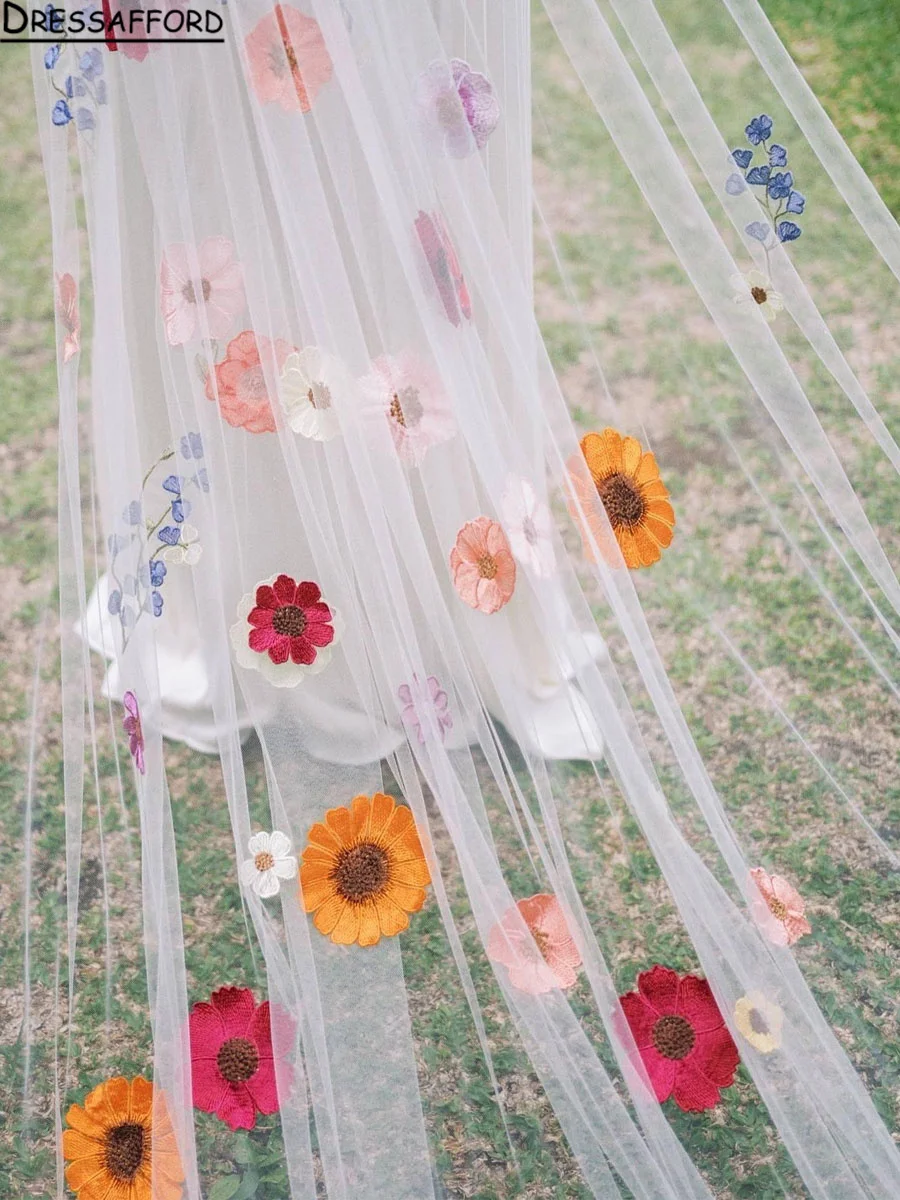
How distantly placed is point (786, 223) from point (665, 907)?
78 cm

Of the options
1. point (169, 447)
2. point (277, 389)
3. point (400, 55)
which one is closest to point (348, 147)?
point (400, 55)

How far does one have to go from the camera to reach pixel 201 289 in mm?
1035

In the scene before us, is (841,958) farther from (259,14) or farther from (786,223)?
(259,14)

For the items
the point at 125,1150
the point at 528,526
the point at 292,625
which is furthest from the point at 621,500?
the point at 125,1150

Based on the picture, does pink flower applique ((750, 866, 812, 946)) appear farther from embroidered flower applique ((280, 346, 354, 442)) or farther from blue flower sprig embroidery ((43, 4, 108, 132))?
blue flower sprig embroidery ((43, 4, 108, 132))

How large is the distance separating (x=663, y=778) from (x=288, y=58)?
75 cm

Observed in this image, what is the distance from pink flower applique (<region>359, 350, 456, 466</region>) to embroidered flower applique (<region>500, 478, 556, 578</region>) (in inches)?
3.2

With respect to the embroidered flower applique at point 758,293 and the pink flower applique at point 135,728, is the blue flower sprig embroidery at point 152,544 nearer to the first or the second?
the pink flower applique at point 135,728

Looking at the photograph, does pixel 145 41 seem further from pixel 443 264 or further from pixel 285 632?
pixel 285 632

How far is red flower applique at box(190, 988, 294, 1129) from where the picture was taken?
1.09 m

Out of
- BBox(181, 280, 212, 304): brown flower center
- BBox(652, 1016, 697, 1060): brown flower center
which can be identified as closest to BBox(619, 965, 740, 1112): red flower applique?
BBox(652, 1016, 697, 1060): brown flower center

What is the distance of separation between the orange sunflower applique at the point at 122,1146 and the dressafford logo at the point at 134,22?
2.98 ft

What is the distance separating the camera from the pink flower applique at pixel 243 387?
3.45 ft

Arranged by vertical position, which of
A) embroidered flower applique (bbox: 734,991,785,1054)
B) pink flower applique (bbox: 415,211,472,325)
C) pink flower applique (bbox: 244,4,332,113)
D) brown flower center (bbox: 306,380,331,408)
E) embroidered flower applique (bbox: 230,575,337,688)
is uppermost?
pink flower applique (bbox: 244,4,332,113)
